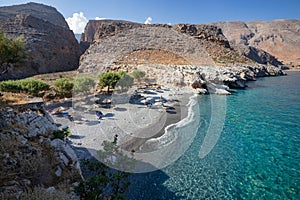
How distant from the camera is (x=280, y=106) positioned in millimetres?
25516

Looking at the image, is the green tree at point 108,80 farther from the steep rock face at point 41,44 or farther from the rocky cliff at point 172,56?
the steep rock face at point 41,44

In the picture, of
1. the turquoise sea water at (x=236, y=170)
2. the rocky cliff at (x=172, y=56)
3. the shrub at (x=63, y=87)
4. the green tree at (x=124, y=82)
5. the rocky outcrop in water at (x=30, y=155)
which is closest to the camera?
the rocky outcrop in water at (x=30, y=155)

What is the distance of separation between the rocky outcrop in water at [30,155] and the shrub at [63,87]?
13.8 metres

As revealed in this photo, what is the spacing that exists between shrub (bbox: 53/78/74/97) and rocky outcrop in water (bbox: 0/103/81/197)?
13.8 metres

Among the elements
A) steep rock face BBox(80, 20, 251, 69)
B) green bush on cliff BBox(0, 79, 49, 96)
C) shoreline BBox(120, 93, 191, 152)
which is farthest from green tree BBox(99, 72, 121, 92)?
steep rock face BBox(80, 20, 251, 69)

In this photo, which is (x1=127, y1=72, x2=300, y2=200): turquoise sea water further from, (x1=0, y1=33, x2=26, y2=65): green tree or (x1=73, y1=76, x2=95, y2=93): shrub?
(x1=73, y1=76, x2=95, y2=93): shrub

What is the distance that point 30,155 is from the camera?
274 inches

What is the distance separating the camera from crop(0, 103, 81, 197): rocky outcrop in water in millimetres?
5898

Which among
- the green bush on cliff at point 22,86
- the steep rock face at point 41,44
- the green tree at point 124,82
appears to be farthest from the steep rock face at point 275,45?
the green bush on cliff at point 22,86

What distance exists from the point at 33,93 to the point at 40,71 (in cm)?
4243

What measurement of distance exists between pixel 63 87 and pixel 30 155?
17.8 metres

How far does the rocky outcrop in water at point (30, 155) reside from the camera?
19.4 feet

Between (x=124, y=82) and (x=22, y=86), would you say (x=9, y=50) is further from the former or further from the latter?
(x=124, y=82)

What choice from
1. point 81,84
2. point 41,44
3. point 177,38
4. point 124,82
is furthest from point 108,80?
point 177,38
